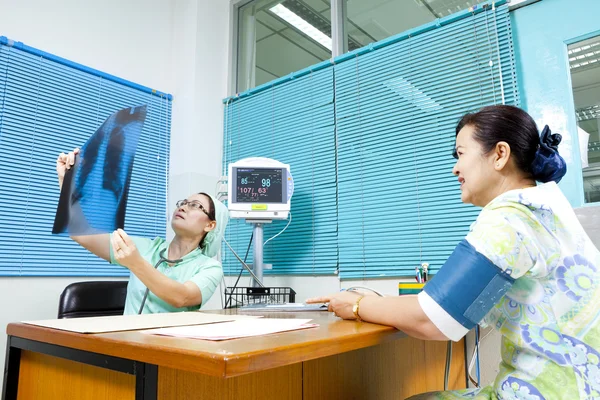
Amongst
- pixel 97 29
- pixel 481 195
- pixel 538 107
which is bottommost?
pixel 481 195

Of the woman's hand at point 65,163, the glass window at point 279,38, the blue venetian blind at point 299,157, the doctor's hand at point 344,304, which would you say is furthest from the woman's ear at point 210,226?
the glass window at point 279,38

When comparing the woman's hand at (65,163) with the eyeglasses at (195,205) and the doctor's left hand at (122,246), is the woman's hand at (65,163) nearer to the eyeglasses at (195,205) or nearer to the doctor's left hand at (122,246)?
the doctor's left hand at (122,246)

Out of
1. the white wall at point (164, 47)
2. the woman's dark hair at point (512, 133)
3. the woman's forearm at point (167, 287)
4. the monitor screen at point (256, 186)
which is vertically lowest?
the woman's forearm at point (167, 287)

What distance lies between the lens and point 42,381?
1.02 meters

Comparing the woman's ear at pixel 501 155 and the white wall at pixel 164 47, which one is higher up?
the white wall at pixel 164 47

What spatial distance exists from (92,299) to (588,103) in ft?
7.74

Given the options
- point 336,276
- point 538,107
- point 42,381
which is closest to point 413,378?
point 336,276

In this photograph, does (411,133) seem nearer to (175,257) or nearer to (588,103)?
(588,103)

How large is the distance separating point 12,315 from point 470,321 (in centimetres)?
236

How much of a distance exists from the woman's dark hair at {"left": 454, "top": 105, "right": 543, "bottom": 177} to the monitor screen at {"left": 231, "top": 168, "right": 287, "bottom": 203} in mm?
1491

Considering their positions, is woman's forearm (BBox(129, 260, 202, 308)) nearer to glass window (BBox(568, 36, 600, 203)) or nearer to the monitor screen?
the monitor screen

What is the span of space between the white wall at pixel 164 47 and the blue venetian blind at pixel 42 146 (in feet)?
0.39

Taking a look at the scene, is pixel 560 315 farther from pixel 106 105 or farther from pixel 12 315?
pixel 106 105

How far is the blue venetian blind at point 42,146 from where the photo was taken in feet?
7.61
